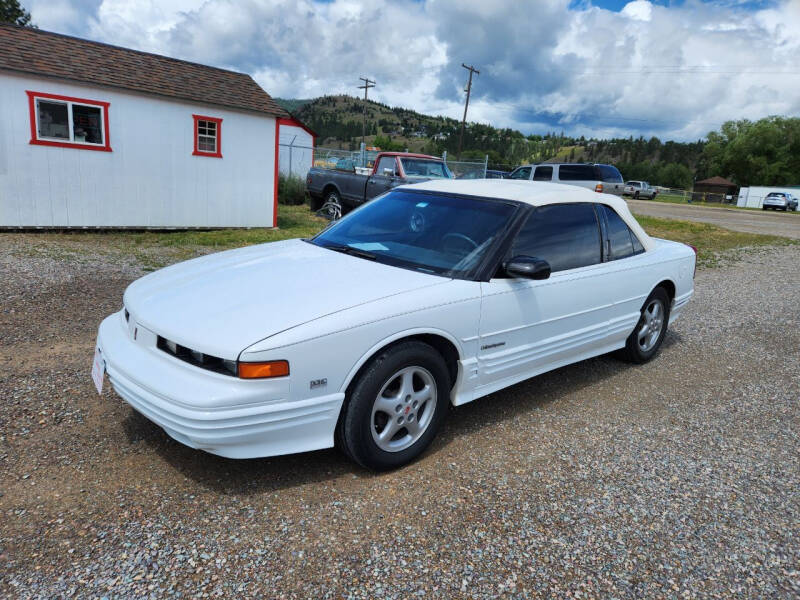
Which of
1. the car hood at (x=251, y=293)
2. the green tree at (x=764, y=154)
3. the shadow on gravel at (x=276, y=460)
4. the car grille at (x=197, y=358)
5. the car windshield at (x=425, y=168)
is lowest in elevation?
the shadow on gravel at (x=276, y=460)

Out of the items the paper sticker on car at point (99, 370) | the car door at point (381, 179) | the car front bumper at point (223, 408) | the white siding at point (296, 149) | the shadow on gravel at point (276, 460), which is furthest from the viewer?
the white siding at point (296, 149)

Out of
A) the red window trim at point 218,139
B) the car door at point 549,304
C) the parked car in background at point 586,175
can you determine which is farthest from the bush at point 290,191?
the car door at point 549,304

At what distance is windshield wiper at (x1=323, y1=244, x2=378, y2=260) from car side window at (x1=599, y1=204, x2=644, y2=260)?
1983mm

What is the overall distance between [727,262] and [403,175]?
23.8 ft

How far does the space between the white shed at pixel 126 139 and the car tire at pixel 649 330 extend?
9.89 m

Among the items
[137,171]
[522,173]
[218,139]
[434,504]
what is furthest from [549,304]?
[522,173]

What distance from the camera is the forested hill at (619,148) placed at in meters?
69.2

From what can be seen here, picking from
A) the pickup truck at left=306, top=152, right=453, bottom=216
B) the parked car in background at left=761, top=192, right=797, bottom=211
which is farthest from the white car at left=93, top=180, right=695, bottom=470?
the parked car in background at left=761, top=192, right=797, bottom=211

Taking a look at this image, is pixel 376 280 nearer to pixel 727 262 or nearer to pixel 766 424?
pixel 766 424

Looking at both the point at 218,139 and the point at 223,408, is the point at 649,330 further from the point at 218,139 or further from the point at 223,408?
the point at 218,139

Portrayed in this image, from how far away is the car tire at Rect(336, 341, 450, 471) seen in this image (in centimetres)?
275

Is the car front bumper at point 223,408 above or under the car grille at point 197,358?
under

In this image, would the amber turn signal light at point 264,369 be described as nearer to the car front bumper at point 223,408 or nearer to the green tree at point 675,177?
the car front bumper at point 223,408

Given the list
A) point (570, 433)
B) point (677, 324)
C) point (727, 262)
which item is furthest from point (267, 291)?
point (727, 262)
